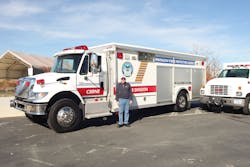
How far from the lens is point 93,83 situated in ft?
29.3

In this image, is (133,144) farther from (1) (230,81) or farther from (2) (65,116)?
(1) (230,81)

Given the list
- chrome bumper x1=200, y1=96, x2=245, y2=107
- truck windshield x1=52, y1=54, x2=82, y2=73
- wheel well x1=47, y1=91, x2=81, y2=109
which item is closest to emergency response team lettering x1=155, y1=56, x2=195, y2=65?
chrome bumper x1=200, y1=96, x2=245, y2=107

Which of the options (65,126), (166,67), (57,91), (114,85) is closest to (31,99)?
(57,91)

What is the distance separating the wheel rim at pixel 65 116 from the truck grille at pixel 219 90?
707 cm

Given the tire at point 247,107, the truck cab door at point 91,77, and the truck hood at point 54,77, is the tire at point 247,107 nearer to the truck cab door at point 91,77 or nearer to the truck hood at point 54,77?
the truck cab door at point 91,77

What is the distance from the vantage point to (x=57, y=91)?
8047 mm

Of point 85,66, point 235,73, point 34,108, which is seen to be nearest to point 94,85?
point 85,66

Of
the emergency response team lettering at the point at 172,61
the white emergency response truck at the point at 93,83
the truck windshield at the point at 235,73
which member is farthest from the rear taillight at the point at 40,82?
the truck windshield at the point at 235,73

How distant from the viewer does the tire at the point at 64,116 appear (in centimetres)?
799

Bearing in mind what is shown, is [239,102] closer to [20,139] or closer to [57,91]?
[57,91]

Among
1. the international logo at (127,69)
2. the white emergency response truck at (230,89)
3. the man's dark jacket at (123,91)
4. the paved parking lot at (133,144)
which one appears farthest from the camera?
the white emergency response truck at (230,89)

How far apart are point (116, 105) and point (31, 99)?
2951 mm

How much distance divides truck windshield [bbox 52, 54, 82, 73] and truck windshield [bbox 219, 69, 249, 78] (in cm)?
795

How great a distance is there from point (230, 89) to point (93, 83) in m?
6.43
